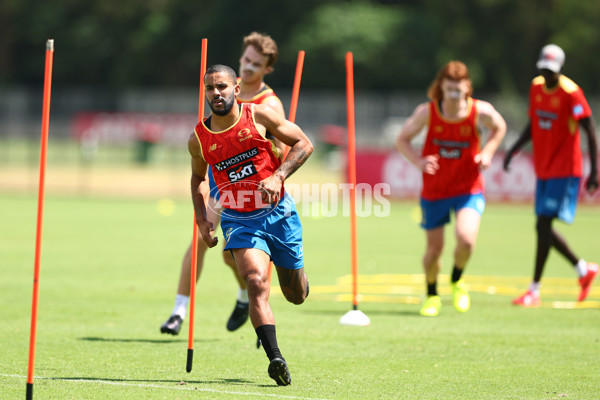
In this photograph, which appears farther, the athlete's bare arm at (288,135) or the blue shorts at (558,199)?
the blue shorts at (558,199)

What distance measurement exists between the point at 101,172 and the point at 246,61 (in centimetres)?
2977

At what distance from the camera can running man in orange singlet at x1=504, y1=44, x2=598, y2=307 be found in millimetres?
10977

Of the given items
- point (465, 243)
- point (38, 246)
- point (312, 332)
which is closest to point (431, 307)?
point (465, 243)

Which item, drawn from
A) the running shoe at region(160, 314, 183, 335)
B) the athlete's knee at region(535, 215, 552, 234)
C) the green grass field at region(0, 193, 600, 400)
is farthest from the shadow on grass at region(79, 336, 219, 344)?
the athlete's knee at region(535, 215, 552, 234)

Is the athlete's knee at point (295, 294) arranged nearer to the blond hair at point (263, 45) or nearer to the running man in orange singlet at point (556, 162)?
the blond hair at point (263, 45)

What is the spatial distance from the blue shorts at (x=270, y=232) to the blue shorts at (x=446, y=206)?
343cm

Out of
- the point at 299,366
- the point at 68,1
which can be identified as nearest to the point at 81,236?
the point at 299,366

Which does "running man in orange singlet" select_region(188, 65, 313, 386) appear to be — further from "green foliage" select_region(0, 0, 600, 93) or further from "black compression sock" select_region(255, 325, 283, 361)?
"green foliage" select_region(0, 0, 600, 93)

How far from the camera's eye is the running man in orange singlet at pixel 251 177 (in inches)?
274

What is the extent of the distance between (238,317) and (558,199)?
167 inches

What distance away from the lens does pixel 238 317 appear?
9.06m

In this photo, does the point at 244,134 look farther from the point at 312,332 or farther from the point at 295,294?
the point at 312,332

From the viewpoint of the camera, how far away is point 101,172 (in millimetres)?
38031

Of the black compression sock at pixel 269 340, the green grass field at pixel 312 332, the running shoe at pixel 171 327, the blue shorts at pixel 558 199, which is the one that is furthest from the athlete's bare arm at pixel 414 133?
the black compression sock at pixel 269 340
